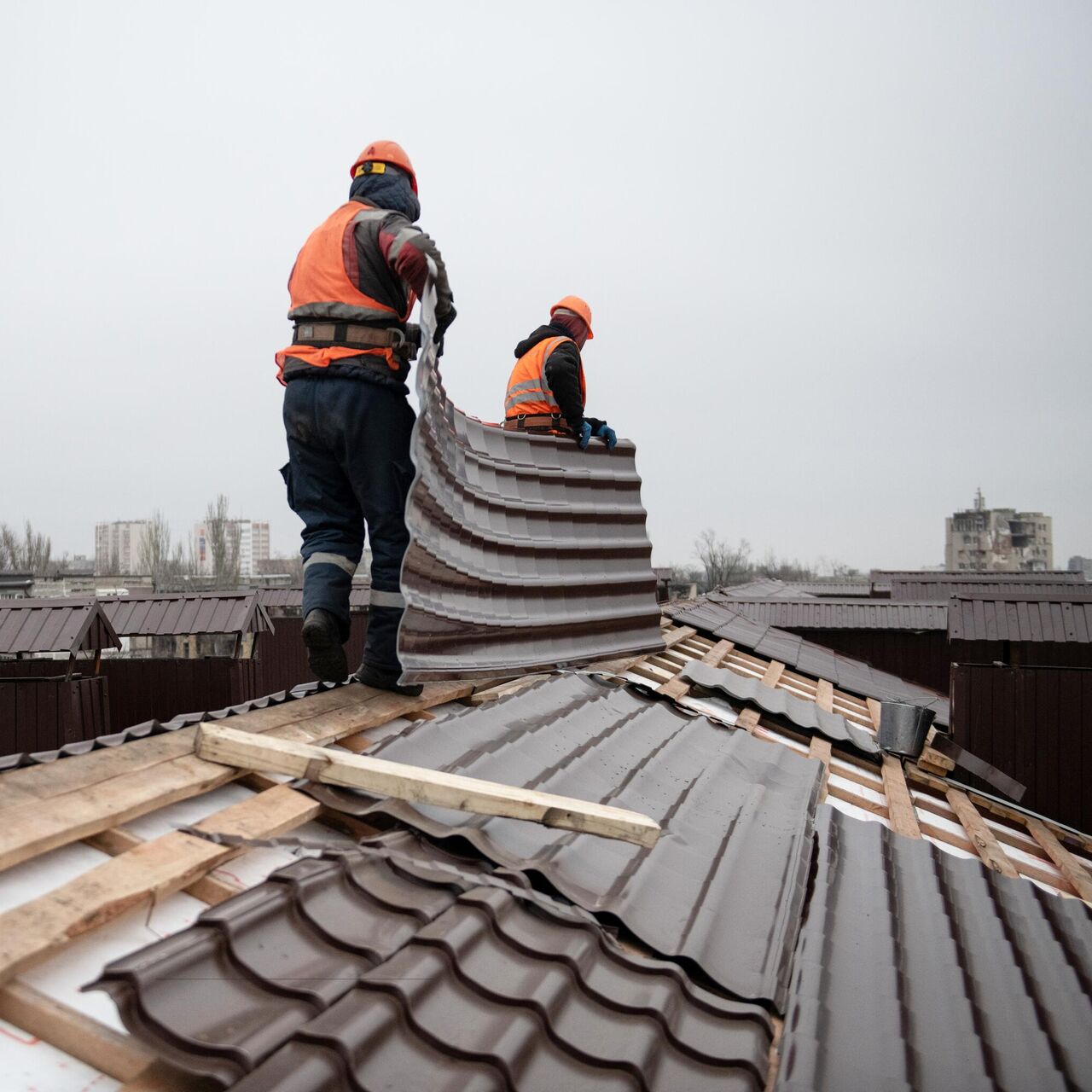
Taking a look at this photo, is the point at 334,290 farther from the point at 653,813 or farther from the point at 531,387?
the point at 531,387

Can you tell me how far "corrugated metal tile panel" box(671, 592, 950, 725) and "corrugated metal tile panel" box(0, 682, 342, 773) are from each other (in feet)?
16.5

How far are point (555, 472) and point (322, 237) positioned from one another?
7.83 feet

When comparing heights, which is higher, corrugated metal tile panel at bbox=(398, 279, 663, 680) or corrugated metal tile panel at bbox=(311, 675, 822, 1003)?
corrugated metal tile panel at bbox=(398, 279, 663, 680)

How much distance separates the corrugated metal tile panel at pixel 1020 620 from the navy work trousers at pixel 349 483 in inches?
351

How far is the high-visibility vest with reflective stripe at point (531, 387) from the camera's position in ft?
25.0

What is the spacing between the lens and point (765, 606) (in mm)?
19047

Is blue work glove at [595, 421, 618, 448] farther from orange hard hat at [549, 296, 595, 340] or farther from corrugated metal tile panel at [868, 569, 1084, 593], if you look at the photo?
corrugated metal tile panel at [868, 569, 1084, 593]

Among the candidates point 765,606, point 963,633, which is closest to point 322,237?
point 963,633

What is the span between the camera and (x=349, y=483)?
15.2 feet

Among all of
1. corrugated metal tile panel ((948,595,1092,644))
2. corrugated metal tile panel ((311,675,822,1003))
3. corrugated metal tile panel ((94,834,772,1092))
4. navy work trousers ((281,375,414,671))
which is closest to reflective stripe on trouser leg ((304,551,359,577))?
navy work trousers ((281,375,414,671))

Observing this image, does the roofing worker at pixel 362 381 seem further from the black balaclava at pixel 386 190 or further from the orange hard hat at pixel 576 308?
the orange hard hat at pixel 576 308

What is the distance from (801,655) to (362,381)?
19.1 feet

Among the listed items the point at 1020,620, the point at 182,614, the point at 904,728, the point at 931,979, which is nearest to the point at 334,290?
the point at 931,979

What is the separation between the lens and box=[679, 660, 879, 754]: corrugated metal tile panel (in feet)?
18.5
